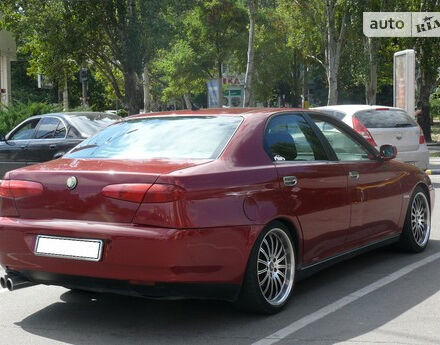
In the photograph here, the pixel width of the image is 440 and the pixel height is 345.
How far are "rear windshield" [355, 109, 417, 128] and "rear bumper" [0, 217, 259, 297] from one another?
821 cm

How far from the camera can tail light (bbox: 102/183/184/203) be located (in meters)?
4.29

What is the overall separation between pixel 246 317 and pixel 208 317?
0.92 ft

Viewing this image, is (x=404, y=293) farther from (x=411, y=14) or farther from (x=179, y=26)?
(x=411, y=14)

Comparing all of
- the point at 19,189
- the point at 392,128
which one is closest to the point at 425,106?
the point at 392,128

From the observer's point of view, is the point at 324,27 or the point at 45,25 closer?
the point at 45,25

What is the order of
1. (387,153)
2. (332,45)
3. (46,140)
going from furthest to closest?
1. (332,45)
2. (46,140)
3. (387,153)

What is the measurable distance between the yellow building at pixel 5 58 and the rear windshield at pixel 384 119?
85.4 ft

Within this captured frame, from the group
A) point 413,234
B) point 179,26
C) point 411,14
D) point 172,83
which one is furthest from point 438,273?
→ point 172,83

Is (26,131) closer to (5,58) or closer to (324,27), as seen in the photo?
(324,27)

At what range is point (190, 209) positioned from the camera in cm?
431

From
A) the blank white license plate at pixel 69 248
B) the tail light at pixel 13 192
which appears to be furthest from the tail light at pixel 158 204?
the tail light at pixel 13 192

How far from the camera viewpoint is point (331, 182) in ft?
18.4

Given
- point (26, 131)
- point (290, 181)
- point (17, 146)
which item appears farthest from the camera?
point (26, 131)

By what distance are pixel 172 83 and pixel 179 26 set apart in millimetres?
13808
